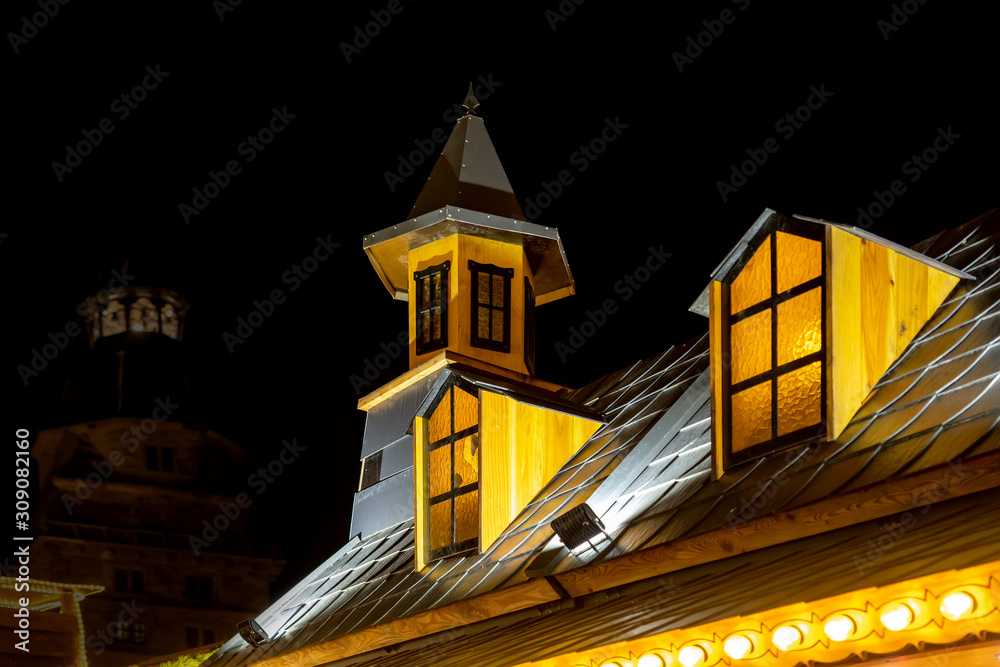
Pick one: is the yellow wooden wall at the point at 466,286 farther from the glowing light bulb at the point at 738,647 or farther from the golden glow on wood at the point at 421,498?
the glowing light bulb at the point at 738,647

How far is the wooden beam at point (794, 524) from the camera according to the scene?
22.5ft

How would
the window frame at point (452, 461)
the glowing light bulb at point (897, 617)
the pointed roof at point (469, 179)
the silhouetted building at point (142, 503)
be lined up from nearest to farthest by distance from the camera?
the glowing light bulb at point (897, 617), the window frame at point (452, 461), the pointed roof at point (469, 179), the silhouetted building at point (142, 503)

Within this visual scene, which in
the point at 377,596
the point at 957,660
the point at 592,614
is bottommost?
the point at 957,660

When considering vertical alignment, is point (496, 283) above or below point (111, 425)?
below

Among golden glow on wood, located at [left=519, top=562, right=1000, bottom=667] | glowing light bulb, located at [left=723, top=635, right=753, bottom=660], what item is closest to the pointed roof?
golden glow on wood, located at [left=519, top=562, right=1000, bottom=667]

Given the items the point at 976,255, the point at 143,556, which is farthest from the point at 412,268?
the point at 143,556

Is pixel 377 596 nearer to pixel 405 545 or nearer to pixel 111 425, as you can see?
pixel 405 545

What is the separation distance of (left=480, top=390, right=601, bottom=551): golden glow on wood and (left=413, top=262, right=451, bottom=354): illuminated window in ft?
13.1

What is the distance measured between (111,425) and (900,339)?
5227 cm

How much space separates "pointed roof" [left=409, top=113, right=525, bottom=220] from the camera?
16812mm

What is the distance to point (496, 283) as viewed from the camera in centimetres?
1681

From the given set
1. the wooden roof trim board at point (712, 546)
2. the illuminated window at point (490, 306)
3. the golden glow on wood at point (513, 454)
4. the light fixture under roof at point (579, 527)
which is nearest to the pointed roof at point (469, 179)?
the illuminated window at point (490, 306)

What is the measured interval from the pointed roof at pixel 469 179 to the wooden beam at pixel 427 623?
614cm

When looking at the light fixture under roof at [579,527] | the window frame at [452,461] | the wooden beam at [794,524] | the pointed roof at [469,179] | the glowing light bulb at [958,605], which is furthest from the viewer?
the pointed roof at [469,179]
